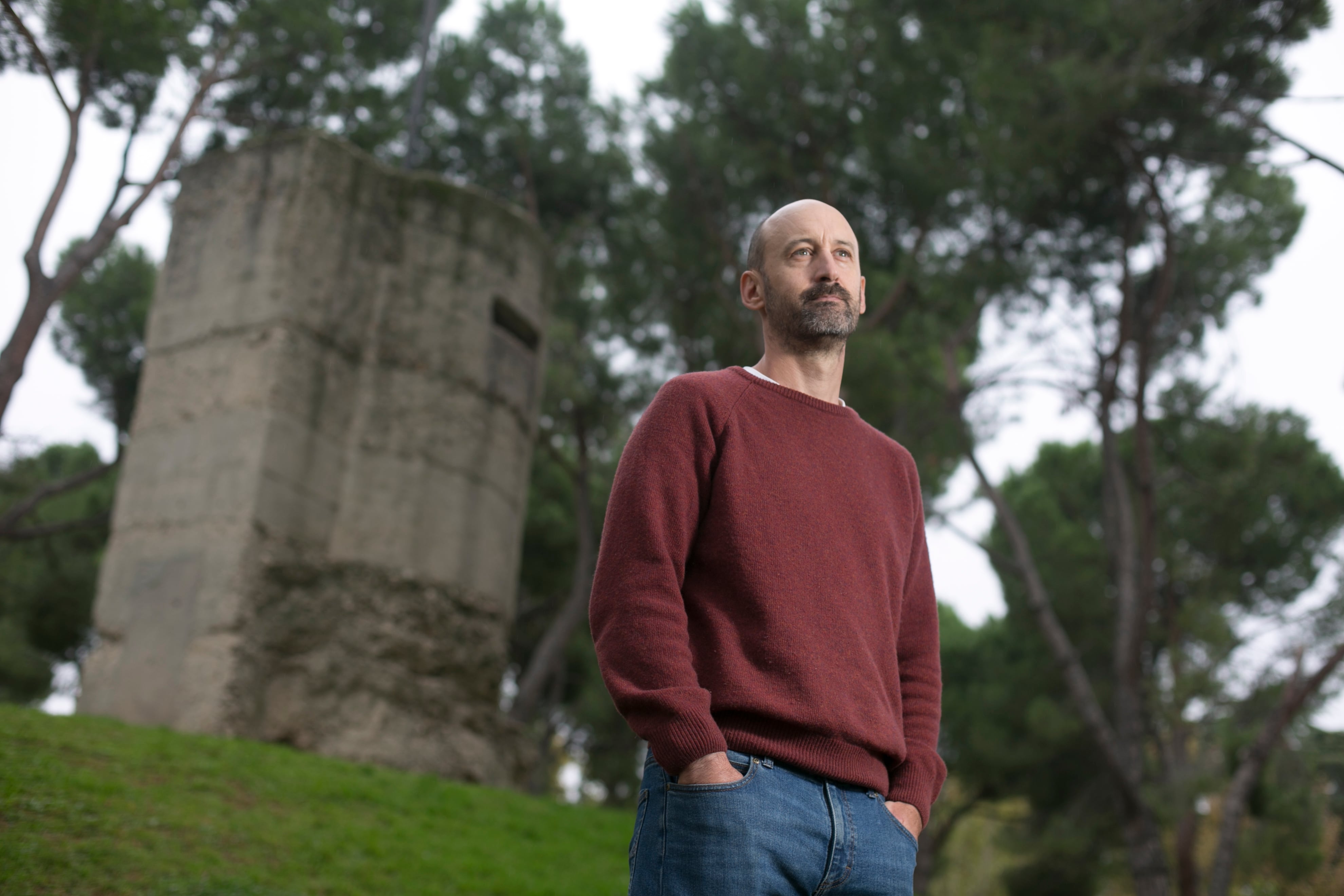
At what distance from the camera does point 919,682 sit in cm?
192

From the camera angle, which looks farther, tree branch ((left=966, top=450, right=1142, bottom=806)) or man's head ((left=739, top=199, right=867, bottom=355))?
tree branch ((left=966, top=450, right=1142, bottom=806))

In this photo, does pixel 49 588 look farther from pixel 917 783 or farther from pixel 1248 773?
pixel 917 783

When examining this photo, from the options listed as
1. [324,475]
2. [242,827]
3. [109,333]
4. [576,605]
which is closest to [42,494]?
[109,333]

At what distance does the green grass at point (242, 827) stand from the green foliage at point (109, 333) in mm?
9203

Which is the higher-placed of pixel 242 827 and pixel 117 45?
pixel 117 45

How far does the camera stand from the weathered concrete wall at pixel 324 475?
22.7ft

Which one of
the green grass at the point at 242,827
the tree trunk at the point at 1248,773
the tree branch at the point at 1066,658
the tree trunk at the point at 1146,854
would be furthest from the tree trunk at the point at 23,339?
the tree trunk at the point at 1146,854

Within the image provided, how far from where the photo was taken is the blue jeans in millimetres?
1447

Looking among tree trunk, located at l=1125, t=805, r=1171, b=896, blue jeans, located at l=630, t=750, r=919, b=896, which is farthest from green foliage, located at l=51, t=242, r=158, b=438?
blue jeans, located at l=630, t=750, r=919, b=896

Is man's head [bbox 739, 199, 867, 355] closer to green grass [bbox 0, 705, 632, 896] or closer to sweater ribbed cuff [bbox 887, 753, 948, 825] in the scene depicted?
sweater ribbed cuff [bbox 887, 753, 948, 825]

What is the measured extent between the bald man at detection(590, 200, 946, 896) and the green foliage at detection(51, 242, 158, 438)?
1395 cm

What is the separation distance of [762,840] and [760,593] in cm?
35

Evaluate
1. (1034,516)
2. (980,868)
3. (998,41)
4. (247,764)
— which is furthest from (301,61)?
(980,868)

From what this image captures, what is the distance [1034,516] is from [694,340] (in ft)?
17.1
